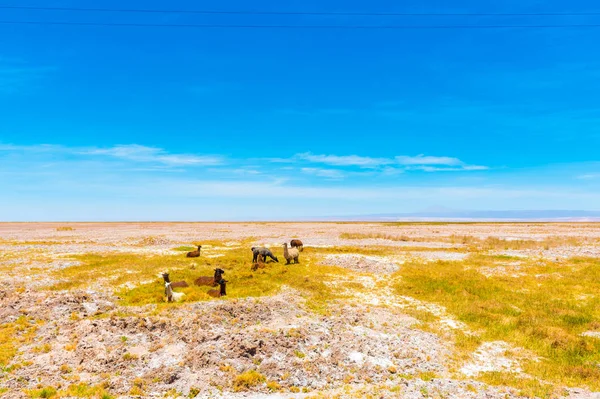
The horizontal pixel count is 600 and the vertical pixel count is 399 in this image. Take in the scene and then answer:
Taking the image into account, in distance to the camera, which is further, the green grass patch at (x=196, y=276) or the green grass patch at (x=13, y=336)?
the green grass patch at (x=196, y=276)

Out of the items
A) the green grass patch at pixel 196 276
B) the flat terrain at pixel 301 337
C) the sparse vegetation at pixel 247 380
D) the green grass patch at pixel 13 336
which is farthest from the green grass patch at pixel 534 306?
the green grass patch at pixel 13 336

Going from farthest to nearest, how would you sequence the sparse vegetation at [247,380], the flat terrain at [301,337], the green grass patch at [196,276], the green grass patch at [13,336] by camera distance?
the green grass patch at [196,276] < the green grass patch at [13,336] < the flat terrain at [301,337] < the sparse vegetation at [247,380]

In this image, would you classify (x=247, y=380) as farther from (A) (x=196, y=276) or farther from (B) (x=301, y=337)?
(A) (x=196, y=276)

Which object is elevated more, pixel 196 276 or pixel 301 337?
pixel 196 276

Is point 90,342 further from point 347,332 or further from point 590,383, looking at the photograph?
point 590,383

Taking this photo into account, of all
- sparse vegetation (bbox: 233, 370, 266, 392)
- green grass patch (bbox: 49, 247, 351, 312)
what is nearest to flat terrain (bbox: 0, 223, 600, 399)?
sparse vegetation (bbox: 233, 370, 266, 392)

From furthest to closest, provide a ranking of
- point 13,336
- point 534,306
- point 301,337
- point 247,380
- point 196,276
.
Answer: point 196,276 < point 534,306 < point 13,336 < point 301,337 < point 247,380

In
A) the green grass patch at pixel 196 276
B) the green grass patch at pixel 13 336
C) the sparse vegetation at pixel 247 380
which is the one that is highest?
the green grass patch at pixel 196 276

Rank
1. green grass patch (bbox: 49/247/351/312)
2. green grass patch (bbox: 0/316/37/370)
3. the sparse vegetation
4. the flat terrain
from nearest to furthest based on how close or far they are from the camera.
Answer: the sparse vegetation
the flat terrain
green grass patch (bbox: 0/316/37/370)
green grass patch (bbox: 49/247/351/312)

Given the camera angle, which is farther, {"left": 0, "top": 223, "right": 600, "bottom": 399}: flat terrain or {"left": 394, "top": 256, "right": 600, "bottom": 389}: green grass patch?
{"left": 394, "top": 256, "right": 600, "bottom": 389}: green grass patch

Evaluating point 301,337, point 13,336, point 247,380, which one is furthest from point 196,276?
point 247,380

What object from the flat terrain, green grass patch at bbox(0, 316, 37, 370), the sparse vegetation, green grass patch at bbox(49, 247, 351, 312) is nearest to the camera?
the sparse vegetation

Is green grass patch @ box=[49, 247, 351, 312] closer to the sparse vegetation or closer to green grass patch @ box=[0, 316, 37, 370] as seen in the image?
green grass patch @ box=[0, 316, 37, 370]

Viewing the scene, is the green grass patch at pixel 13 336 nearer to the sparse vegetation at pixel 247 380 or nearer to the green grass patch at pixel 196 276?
the green grass patch at pixel 196 276
